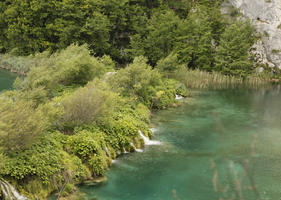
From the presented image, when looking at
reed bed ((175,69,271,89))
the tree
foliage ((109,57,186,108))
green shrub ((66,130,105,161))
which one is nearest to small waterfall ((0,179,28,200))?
green shrub ((66,130,105,161))

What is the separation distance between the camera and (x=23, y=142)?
12.9 m

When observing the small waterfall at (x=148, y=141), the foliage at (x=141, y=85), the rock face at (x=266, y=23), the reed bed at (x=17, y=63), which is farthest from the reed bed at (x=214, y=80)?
the small waterfall at (x=148, y=141)

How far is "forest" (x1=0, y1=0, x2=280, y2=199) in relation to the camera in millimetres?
13328

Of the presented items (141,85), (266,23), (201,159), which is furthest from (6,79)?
(266,23)

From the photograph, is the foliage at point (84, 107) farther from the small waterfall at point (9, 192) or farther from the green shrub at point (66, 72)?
the small waterfall at point (9, 192)

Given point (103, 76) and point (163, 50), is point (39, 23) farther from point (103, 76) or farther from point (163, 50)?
point (103, 76)

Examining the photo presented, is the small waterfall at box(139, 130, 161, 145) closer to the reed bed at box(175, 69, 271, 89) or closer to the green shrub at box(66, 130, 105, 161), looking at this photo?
the green shrub at box(66, 130, 105, 161)

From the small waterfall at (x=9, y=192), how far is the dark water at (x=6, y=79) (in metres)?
22.9

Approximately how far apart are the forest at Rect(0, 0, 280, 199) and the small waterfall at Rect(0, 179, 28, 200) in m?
0.30

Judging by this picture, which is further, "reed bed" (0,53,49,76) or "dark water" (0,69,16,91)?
"reed bed" (0,53,49,76)

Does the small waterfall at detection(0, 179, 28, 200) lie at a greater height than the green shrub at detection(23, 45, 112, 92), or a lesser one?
lesser

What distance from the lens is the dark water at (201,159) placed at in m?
14.2

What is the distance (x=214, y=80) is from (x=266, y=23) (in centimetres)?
1755

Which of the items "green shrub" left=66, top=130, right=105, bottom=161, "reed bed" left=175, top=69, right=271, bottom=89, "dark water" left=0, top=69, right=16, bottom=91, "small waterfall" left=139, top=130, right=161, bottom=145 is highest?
"reed bed" left=175, top=69, right=271, bottom=89
